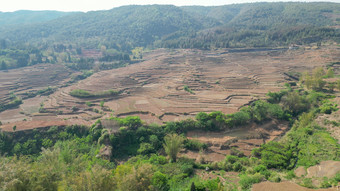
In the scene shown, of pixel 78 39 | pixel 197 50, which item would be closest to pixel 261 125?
pixel 197 50

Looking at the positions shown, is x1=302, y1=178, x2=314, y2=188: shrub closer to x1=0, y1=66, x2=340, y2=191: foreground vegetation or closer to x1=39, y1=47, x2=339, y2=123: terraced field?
x1=0, y1=66, x2=340, y2=191: foreground vegetation

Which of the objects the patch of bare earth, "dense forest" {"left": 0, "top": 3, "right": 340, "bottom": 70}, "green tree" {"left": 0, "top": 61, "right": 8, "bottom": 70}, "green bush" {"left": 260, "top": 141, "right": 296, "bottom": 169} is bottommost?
the patch of bare earth

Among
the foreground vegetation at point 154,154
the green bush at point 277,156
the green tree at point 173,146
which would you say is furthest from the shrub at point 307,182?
the green tree at point 173,146

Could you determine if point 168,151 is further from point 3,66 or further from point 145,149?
point 3,66

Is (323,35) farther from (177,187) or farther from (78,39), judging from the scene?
(78,39)

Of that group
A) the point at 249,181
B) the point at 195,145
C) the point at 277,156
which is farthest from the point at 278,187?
the point at 195,145

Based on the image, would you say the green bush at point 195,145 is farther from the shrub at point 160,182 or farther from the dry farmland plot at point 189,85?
the shrub at point 160,182

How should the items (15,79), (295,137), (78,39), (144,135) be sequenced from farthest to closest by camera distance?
(78,39) → (15,79) → (144,135) → (295,137)

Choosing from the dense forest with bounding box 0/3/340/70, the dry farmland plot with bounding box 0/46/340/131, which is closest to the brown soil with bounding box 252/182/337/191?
the dry farmland plot with bounding box 0/46/340/131

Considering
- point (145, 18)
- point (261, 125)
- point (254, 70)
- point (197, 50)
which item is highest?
point (145, 18)
